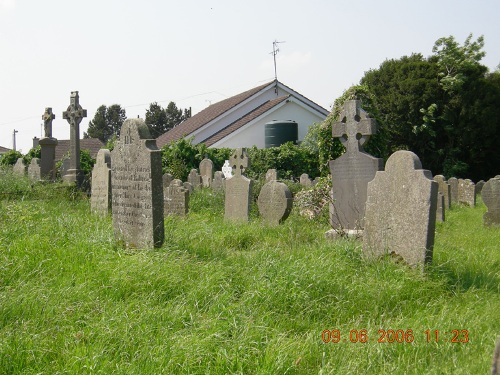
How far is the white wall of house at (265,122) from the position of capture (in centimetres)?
2834

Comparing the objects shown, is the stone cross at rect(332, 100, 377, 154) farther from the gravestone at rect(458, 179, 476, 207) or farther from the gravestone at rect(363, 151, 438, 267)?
the gravestone at rect(458, 179, 476, 207)

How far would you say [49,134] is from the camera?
1719 cm

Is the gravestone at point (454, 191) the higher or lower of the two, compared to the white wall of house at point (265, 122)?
lower

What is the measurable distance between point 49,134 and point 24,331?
1450 cm

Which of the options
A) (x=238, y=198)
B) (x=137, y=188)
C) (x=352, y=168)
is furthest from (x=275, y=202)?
(x=137, y=188)

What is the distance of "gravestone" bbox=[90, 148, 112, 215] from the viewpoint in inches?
389

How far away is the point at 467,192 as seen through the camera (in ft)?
60.9

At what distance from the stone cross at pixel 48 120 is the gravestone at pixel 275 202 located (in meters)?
9.54

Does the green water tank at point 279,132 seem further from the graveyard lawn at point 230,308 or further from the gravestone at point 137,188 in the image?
the graveyard lawn at point 230,308

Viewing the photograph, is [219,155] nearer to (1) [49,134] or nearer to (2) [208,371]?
(1) [49,134]

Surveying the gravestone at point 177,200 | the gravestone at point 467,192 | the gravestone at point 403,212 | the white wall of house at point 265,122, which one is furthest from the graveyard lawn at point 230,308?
the white wall of house at point 265,122

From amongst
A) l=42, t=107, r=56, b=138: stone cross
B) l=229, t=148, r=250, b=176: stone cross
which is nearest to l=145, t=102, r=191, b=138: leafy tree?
l=42, t=107, r=56, b=138: stone cross

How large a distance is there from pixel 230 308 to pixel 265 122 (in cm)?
2536
